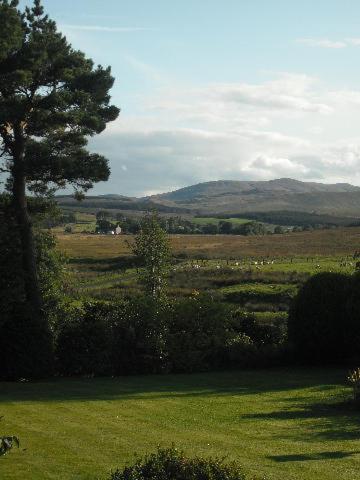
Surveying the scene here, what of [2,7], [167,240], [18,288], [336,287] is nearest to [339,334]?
[336,287]

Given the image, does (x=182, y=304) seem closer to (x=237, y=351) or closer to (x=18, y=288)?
(x=237, y=351)

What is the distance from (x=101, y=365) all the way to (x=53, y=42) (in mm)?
11939

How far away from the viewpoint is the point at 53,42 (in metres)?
24.1

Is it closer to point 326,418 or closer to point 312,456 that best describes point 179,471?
point 312,456

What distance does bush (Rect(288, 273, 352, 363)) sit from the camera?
25312 millimetres

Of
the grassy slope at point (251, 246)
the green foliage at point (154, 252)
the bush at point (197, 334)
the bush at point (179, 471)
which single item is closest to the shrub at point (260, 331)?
A: the bush at point (197, 334)

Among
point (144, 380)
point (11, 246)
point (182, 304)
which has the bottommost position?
point (144, 380)

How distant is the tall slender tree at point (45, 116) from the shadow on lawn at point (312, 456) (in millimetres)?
13460

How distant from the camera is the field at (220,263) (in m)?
64.1

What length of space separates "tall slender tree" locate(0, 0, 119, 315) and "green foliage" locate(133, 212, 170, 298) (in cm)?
2403

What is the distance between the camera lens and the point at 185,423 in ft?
50.9

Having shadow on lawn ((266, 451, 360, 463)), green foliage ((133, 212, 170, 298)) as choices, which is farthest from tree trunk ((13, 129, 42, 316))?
green foliage ((133, 212, 170, 298))

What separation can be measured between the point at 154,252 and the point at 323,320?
26.2 metres

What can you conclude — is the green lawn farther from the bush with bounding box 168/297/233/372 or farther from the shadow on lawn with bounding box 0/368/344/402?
the bush with bounding box 168/297/233/372
